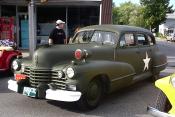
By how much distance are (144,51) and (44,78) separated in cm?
329

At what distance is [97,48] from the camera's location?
7523 mm

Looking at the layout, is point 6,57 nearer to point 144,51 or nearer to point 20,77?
point 20,77

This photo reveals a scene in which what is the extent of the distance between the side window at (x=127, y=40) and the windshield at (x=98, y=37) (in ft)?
0.73

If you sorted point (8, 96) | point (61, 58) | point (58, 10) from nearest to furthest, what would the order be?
point (61, 58) → point (8, 96) → point (58, 10)

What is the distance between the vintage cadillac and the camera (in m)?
6.53

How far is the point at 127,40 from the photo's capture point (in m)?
8.46

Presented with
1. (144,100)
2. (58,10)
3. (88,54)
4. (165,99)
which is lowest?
(144,100)

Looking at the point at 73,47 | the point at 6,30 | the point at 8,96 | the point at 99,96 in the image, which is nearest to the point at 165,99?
the point at 99,96

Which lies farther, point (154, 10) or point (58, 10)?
point (154, 10)

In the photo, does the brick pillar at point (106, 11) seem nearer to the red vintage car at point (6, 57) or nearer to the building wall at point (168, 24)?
the red vintage car at point (6, 57)

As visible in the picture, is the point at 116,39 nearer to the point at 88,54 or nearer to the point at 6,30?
the point at 88,54

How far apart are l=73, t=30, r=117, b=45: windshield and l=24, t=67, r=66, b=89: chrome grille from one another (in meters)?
1.77

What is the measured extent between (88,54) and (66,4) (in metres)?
12.8

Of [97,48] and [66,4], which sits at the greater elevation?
[66,4]
